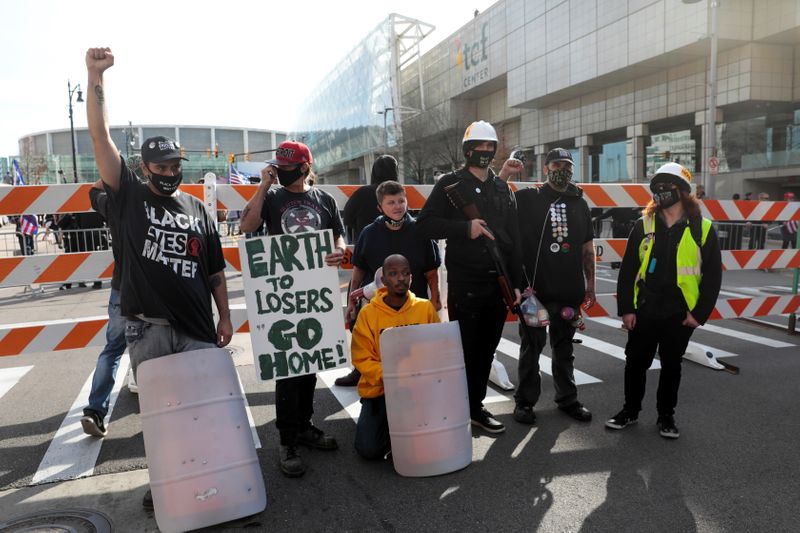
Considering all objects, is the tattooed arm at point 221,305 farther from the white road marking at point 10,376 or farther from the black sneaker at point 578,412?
the white road marking at point 10,376

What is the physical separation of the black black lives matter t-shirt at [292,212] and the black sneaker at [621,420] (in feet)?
8.41

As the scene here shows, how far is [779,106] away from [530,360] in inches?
1319

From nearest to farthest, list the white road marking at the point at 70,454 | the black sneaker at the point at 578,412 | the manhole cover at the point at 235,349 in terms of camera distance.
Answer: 1. the white road marking at the point at 70,454
2. the black sneaker at the point at 578,412
3. the manhole cover at the point at 235,349

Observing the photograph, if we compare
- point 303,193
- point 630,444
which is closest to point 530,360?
point 630,444

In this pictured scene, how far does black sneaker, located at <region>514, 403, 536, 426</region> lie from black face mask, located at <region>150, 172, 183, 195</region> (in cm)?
302

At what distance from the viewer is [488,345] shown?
4.50 metres

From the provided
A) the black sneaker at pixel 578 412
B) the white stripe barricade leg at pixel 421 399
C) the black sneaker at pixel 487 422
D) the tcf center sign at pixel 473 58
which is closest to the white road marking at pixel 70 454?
the white stripe barricade leg at pixel 421 399

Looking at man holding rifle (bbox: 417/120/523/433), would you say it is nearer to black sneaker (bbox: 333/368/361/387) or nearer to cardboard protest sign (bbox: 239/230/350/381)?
cardboard protest sign (bbox: 239/230/350/381)

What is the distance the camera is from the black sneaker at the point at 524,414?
15.2 ft

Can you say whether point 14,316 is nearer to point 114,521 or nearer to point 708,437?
point 114,521

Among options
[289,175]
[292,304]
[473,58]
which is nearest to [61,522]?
[292,304]

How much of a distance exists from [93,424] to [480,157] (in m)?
→ 3.44

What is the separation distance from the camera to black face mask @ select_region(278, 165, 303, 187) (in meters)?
3.98

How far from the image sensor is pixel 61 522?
326 cm
